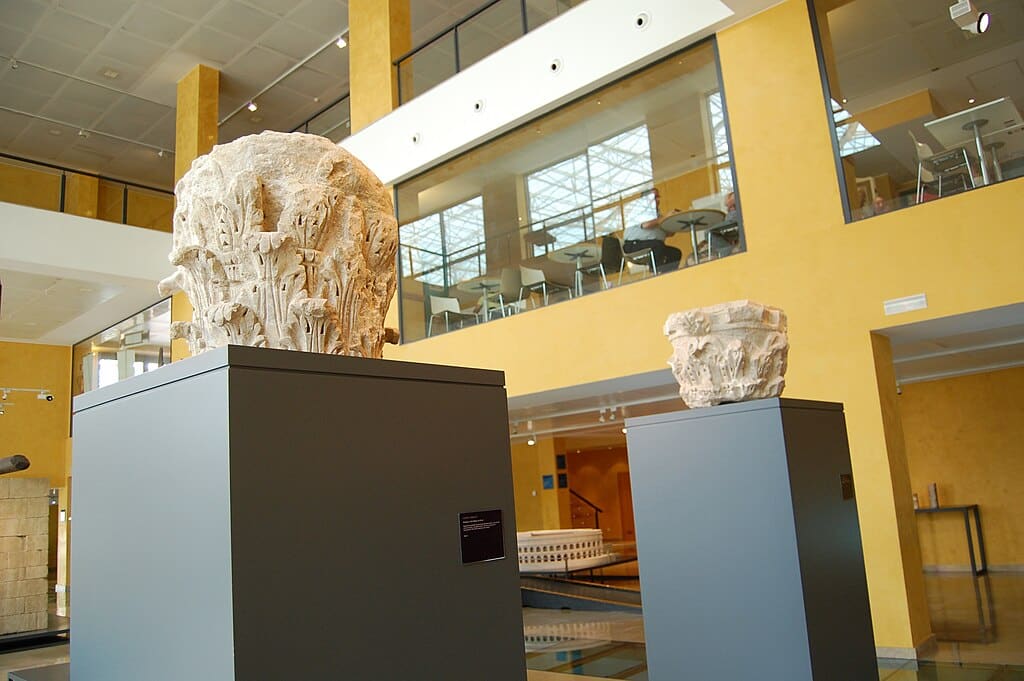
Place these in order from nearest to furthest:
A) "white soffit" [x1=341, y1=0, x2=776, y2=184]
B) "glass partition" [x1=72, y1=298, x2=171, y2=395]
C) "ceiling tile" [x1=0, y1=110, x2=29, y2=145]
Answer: "white soffit" [x1=341, y1=0, x2=776, y2=184], "ceiling tile" [x1=0, y1=110, x2=29, y2=145], "glass partition" [x1=72, y1=298, x2=171, y2=395]

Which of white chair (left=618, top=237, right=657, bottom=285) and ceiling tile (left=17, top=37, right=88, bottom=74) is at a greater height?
ceiling tile (left=17, top=37, right=88, bottom=74)

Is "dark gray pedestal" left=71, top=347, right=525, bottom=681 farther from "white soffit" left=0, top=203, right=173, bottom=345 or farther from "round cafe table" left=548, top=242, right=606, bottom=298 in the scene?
"white soffit" left=0, top=203, right=173, bottom=345

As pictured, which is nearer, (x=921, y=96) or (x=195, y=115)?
(x=921, y=96)

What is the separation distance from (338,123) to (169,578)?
1204 cm

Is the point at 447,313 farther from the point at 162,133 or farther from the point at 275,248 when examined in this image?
the point at 162,133

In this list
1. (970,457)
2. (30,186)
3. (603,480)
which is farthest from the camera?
(603,480)

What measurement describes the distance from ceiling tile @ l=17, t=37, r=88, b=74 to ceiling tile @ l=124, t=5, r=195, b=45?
1.09 m

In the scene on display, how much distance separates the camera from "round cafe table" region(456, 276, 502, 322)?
9.62 metres

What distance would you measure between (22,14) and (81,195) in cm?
372

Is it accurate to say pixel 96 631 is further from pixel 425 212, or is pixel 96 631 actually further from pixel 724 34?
pixel 425 212

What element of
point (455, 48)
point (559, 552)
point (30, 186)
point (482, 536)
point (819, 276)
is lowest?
point (559, 552)

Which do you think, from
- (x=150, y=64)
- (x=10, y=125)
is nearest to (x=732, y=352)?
(x=150, y=64)

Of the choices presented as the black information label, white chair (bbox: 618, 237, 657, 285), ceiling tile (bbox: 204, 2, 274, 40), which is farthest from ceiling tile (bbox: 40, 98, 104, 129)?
the black information label

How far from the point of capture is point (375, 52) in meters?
11.3
